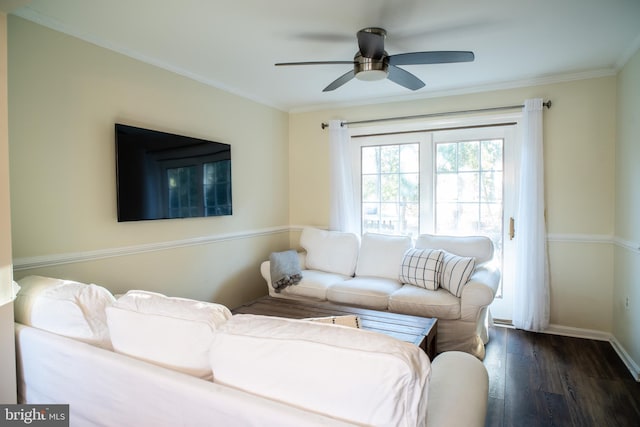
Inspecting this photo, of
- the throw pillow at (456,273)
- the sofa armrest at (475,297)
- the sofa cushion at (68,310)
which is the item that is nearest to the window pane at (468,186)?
the throw pillow at (456,273)

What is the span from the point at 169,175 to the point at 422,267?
2.35 m

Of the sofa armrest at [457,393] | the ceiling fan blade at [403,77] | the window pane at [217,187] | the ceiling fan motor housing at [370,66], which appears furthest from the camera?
the window pane at [217,187]

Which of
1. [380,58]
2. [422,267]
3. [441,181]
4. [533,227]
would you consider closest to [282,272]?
[422,267]

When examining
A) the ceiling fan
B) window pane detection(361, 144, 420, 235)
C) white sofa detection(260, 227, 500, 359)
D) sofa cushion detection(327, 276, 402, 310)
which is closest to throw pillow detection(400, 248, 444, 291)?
white sofa detection(260, 227, 500, 359)

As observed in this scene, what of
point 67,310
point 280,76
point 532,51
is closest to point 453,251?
point 532,51

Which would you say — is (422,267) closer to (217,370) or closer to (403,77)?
(403,77)

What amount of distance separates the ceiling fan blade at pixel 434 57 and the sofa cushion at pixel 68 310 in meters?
2.20

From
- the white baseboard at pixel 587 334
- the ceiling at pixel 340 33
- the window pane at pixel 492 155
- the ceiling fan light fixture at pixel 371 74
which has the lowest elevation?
the white baseboard at pixel 587 334

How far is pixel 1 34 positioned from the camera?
155 cm

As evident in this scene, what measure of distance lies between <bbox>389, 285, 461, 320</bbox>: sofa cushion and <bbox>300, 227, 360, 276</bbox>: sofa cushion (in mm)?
809

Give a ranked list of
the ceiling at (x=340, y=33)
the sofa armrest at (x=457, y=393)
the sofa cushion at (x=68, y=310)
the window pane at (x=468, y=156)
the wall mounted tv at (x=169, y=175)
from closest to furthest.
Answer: the sofa armrest at (x=457, y=393) → the sofa cushion at (x=68, y=310) → the ceiling at (x=340, y=33) → the wall mounted tv at (x=169, y=175) → the window pane at (x=468, y=156)

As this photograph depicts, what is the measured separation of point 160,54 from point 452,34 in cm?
223

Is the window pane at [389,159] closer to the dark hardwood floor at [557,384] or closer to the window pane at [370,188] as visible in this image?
the window pane at [370,188]

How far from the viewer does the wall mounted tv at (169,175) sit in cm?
275
